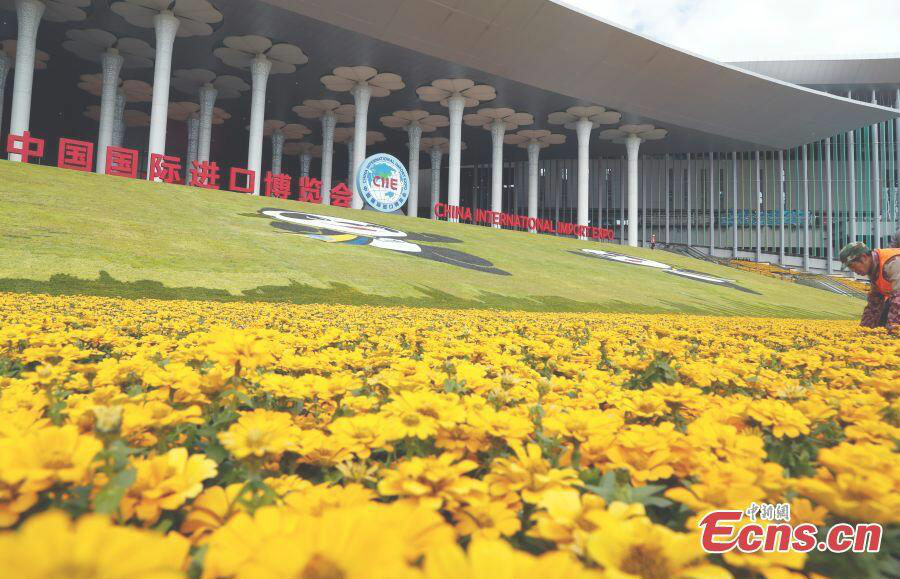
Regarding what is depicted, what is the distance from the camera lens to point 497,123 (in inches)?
1350

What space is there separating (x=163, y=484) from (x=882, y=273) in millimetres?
7633

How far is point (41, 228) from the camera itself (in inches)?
420

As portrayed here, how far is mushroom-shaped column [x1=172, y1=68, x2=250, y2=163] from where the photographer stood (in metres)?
28.9

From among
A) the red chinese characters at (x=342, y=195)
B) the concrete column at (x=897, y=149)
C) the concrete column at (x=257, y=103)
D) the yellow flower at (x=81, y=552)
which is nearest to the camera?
the yellow flower at (x=81, y=552)

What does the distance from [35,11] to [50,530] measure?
30170 millimetres

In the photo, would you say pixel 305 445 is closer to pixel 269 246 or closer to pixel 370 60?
pixel 269 246

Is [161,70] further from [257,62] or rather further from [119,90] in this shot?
[119,90]

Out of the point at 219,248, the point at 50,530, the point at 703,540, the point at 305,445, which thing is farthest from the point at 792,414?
the point at 219,248

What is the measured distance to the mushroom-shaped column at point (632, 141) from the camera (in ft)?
117

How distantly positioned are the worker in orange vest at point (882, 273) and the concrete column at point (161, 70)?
25.5 meters

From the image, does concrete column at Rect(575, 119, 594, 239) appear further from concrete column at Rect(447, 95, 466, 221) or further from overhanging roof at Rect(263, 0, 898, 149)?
concrete column at Rect(447, 95, 466, 221)

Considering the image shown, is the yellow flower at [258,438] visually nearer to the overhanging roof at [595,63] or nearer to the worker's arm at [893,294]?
the worker's arm at [893,294]

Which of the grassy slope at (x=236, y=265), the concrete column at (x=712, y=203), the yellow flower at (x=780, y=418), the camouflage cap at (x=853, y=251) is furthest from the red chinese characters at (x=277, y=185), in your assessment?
the concrete column at (x=712, y=203)

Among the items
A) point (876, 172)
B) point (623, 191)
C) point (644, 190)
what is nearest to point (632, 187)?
point (623, 191)
